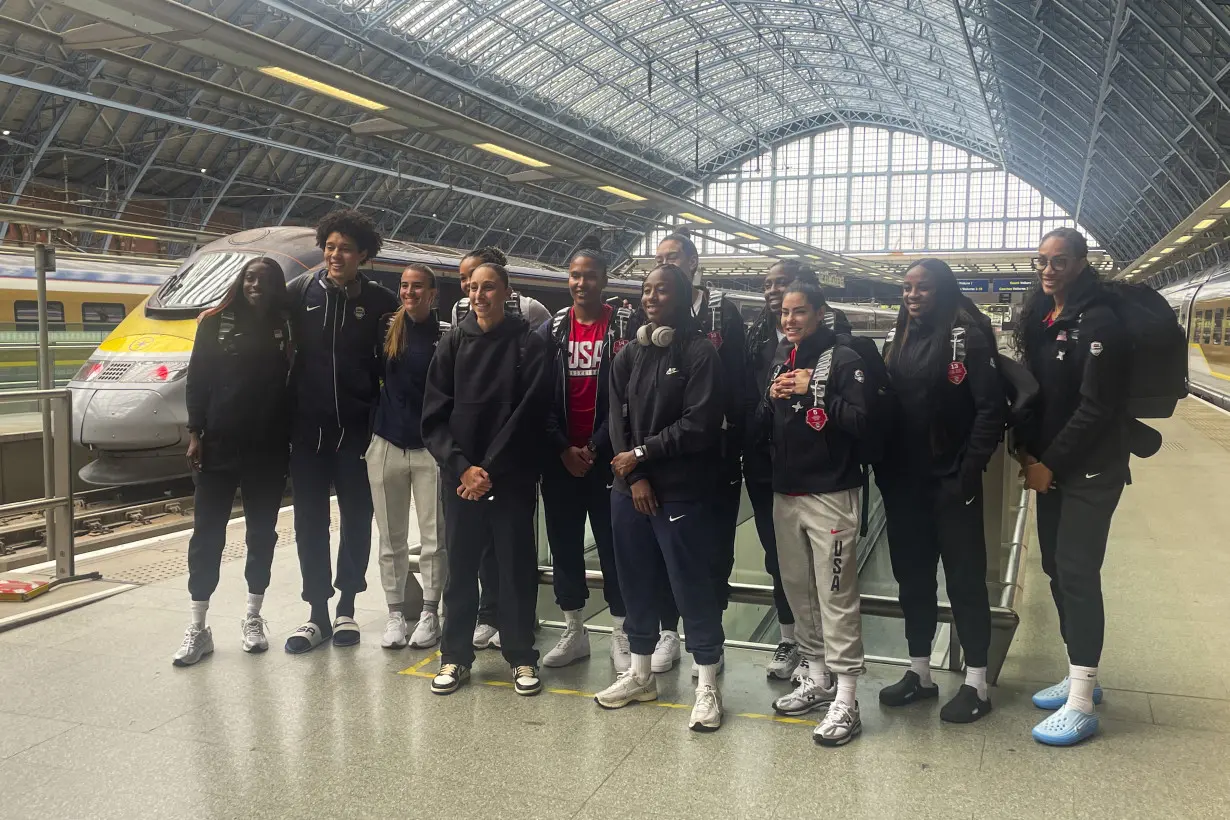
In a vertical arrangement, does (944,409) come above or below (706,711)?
above

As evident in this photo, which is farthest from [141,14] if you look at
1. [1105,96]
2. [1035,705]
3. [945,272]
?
[1105,96]

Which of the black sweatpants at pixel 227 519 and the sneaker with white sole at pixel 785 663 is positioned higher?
the black sweatpants at pixel 227 519

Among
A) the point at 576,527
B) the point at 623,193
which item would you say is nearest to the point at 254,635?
the point at 576,527

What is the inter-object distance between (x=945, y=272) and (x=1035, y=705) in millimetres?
1785

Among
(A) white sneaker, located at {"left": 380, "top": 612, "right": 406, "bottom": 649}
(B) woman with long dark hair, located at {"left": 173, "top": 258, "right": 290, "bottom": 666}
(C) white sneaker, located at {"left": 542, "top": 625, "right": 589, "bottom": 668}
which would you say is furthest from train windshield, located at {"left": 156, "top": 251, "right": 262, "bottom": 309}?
(C) white sneaker, located at {"left": 542, "top": 625, "right": 589, "bottom": 668}

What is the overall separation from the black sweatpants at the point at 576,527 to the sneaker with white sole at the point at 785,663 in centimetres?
73

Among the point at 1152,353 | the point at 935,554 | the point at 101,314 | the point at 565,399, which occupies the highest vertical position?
the point at 101,314

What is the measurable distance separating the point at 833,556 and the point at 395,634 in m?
2.23

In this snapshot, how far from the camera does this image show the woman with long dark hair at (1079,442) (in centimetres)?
353

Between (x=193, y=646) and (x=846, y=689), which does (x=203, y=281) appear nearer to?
(x=193, y=646)

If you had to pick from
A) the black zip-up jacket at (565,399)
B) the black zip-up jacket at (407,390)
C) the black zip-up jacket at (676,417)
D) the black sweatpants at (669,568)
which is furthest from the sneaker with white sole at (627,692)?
the black zip-up jacket at (407,390)

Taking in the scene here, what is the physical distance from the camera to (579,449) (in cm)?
416

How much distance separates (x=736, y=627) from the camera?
7.68 m

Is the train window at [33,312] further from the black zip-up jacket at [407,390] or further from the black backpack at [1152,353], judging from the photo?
the black backpack at [1152,353]
